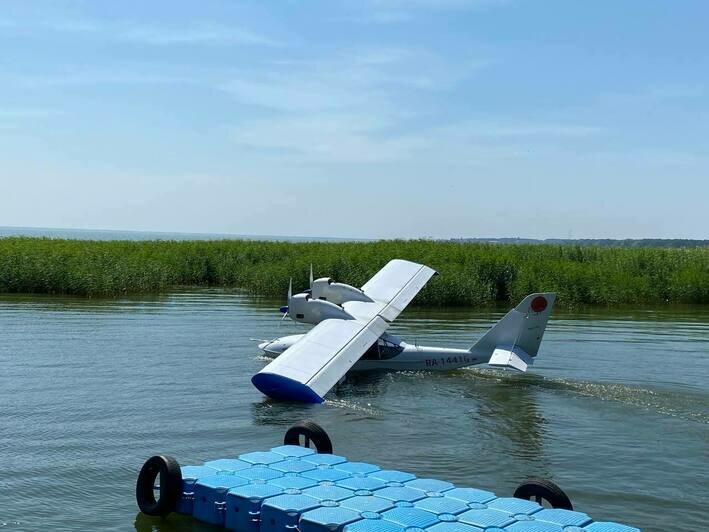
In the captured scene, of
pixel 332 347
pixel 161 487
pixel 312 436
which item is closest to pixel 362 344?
pixel 332 347

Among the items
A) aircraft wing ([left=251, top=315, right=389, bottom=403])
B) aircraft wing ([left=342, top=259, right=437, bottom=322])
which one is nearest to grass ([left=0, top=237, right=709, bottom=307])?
aircraft wing ([left=342, top=259, right=437, bottom=322])

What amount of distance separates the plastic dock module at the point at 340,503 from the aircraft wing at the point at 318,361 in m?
5.72

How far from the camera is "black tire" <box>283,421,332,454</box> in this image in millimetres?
13727

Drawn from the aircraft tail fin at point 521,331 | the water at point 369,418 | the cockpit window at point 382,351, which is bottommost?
the water at point 369,418

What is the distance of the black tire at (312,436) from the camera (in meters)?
13.7

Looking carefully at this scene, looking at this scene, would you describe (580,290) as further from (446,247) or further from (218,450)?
(218,450)

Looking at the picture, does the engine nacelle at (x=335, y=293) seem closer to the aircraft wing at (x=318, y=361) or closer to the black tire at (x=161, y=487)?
the aircraft wing at (x=318, y=361)

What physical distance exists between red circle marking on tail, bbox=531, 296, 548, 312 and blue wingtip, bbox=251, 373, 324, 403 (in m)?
7.66

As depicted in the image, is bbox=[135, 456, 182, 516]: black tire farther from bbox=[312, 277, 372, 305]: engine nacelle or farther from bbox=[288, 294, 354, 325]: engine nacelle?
bbox=[312, 277, 372, 305]: engine nacelle

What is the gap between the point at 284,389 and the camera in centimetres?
1848

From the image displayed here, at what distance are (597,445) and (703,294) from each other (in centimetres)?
3108

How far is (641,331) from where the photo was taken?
105 feet

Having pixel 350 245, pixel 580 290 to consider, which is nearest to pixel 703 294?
pixel 580 290

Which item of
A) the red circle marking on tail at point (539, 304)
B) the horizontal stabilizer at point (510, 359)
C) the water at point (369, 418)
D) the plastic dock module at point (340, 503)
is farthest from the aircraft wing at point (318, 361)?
the plastic dock module at point (340, 503)
